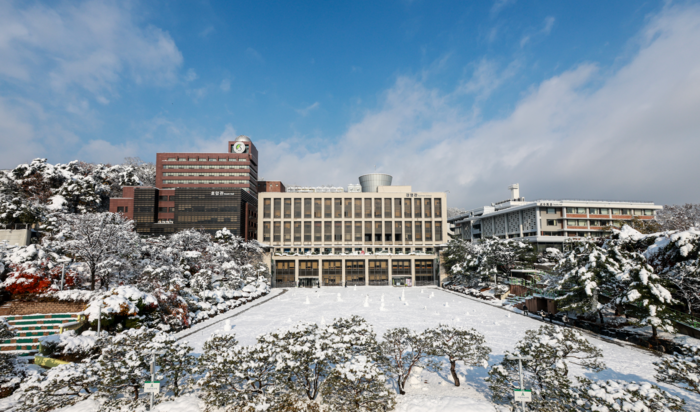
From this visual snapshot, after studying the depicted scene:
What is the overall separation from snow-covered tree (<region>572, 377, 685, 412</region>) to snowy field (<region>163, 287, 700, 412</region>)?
14.5 ft

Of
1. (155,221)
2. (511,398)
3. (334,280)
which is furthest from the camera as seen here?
(155,221)

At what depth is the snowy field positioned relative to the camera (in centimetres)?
1387

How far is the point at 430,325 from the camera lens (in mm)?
26578

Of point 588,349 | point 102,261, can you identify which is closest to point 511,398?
point 588,349

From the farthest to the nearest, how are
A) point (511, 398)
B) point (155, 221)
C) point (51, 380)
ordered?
1. point (155, 221)
2. point (511, 398)
3. point (51, 380)

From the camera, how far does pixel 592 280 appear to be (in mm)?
22781

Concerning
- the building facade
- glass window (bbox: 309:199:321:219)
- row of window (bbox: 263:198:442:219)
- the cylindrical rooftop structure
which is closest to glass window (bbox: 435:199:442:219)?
row of window (bbox: 263:198:442:219)

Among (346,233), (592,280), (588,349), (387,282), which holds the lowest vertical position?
(387,282)

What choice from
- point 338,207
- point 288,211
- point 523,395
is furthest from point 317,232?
point 523,395

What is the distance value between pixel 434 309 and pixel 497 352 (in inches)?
603

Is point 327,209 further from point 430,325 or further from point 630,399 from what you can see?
point 630,399

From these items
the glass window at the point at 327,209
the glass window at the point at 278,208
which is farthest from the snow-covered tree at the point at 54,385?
the glass window at the point at 327,209

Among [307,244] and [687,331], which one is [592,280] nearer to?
[687,331]

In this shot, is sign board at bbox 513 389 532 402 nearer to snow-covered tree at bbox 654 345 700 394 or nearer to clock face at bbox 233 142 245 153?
snow-covered tree at bbox 654 345 700 394
